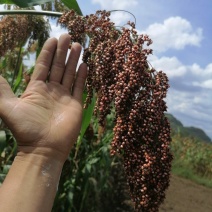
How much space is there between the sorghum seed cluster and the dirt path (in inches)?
232

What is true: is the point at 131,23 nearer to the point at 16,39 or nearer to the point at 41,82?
the point at 41,82

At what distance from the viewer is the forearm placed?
4.97ft

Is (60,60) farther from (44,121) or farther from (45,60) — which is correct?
(44,121)

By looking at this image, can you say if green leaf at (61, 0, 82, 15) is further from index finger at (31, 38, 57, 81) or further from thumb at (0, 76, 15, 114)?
thumb at (0, 76, 15, 114)

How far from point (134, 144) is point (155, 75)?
0.80 ft

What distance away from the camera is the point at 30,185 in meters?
1.55

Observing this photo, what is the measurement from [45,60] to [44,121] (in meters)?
0.24

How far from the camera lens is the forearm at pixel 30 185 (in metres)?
1.52

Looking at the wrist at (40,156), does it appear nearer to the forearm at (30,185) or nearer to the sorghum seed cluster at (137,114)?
the forearm at (30,185)

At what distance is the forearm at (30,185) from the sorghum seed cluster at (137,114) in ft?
1.05

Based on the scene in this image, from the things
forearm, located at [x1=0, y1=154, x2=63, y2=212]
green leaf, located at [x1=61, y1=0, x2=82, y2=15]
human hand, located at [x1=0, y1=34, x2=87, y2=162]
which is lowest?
forearm, located at [x1=0, y1=154, x2=63, y2=212]

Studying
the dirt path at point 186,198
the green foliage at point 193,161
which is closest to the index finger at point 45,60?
the dirt path at point 186,198

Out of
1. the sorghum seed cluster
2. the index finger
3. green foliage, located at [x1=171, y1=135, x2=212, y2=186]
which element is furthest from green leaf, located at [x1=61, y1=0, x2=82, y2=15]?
green foliage, located at [x1=171, y1=135, x2=212, y2=186]

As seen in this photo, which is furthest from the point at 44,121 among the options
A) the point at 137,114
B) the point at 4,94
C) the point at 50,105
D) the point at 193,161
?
the point at 193,161
